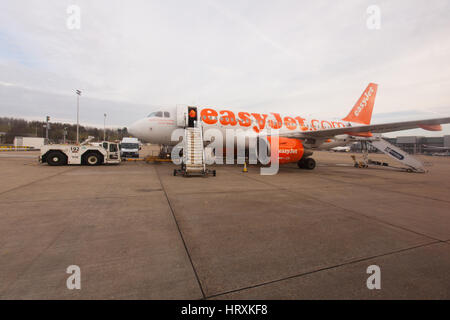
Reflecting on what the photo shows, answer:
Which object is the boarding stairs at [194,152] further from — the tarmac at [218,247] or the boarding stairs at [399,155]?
the boarding stairs at [399,155]

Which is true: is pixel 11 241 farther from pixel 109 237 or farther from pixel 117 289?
pixel 117 289

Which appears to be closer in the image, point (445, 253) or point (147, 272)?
point (147, 272)

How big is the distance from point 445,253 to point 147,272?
385 centimetres

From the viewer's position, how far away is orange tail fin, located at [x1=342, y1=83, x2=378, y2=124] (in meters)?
17.8

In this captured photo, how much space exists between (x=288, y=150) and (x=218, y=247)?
936 centimetres

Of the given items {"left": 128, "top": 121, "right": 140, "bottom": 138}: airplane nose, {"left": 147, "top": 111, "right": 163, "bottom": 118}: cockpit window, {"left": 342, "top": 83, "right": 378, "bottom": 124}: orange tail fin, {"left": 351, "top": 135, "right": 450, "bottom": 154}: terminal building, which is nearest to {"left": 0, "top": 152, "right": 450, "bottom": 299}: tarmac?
{"left": 128, "top": 121, "right": 140, "bottom": 138}: airplane nose

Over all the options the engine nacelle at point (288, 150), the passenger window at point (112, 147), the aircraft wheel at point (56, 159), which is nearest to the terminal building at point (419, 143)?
the engine nacelle at point (288, 150)

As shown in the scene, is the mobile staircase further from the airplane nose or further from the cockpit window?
the airplane nose

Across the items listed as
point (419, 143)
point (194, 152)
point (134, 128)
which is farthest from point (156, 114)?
point (419, 143)

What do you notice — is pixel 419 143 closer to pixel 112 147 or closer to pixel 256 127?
pixel 256 127

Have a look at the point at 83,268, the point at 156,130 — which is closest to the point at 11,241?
the point at 83,268

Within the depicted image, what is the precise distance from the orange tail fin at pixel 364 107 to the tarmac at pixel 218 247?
1547 centimetres

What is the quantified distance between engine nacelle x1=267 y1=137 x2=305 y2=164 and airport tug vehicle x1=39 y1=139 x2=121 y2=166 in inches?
401
